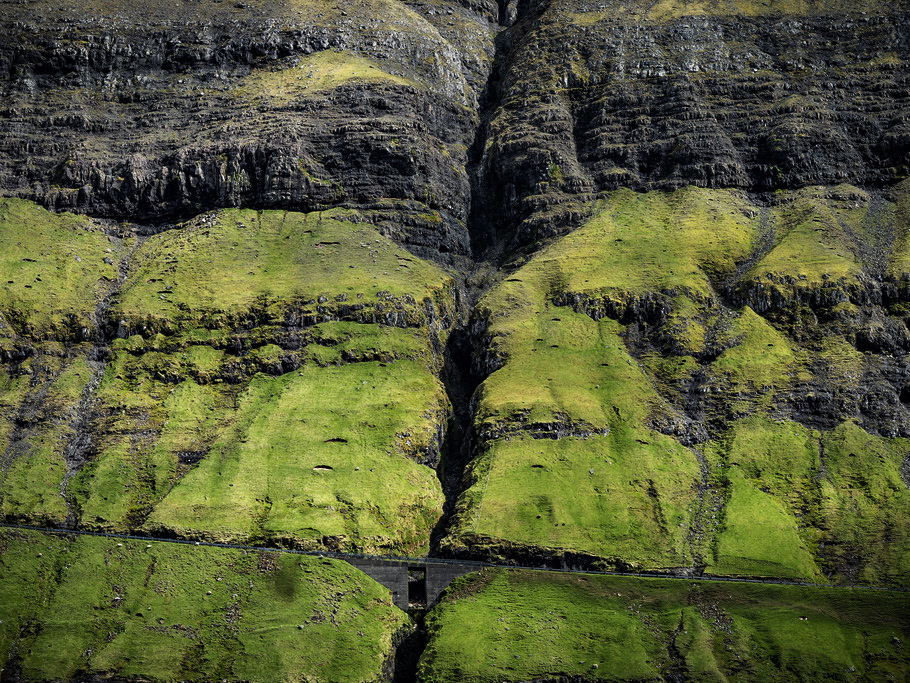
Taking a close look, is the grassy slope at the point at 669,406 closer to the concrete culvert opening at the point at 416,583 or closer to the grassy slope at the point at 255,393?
the concrete culvert opening at the point at 416,583

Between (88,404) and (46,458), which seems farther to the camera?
(88,404)

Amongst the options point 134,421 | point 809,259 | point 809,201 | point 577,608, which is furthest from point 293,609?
point 809,201

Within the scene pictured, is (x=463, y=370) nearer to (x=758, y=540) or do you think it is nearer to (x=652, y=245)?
(x=652, y=245)

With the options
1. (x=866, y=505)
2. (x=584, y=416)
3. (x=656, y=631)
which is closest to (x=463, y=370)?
(x=584, y=416)

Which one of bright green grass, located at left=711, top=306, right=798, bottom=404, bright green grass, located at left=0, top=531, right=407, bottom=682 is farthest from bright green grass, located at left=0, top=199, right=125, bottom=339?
bright green grass, located at left=711, top=306, right=798, bottom=404

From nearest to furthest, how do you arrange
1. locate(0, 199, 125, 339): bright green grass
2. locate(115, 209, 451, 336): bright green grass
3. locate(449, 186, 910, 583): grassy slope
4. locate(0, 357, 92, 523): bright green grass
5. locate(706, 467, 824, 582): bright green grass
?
locate(706, 467, 824, 582): bright green grass, locate(449, 186, 910, 583): grassy slope, locate(0, 357, 92, 523): bright green grass, locate(0, 199, 125, 339): bright green grass, locate(115, 209, 451, 336): bright green grass

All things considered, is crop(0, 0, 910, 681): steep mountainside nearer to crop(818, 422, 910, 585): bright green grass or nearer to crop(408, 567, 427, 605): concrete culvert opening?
crop(818, 422, 910, 585): bright green grass

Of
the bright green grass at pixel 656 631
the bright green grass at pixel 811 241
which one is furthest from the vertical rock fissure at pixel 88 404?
the bright green grass at pixel 811 241
